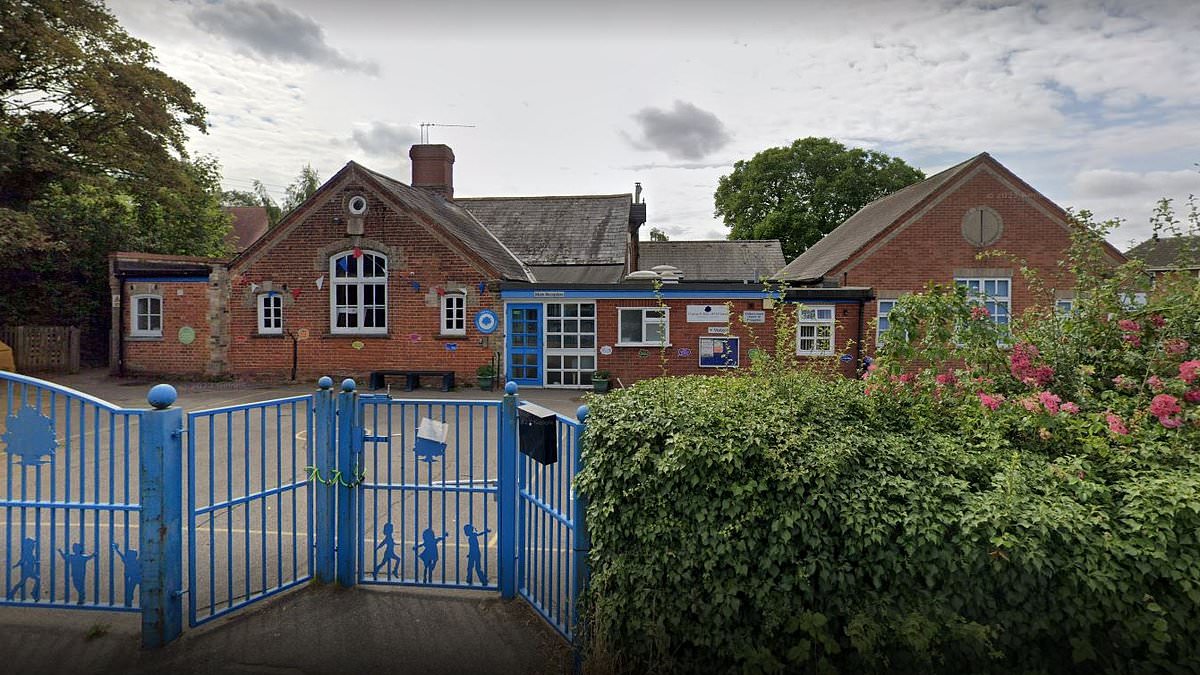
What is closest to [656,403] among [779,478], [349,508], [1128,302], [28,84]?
[779,478]

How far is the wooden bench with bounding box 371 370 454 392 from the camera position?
1641 centimetres

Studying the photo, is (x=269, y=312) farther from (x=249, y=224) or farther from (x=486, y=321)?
(x=249, y=224)

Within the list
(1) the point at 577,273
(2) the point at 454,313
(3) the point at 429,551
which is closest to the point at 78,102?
(2) the point at 454,313

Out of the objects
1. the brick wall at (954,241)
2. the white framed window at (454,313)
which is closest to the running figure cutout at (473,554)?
the white framed window at (454,313)

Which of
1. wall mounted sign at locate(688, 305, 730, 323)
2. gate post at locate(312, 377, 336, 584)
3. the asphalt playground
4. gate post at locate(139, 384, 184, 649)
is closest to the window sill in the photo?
wall mounted sign at locate(688, 305, 730, 323)

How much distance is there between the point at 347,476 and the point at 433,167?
2098 cm

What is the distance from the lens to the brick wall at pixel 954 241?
1852 centimetres

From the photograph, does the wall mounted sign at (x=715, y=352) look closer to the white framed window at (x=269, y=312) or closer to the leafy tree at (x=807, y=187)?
the white framed window at (x=269, y=312)

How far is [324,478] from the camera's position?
4.45m

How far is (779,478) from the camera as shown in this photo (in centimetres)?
321

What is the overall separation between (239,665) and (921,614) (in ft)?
12.2

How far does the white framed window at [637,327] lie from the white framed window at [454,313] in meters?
4.09

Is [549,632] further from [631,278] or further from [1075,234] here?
[631,278]

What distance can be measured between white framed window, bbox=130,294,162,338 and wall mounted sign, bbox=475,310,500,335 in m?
8.93
